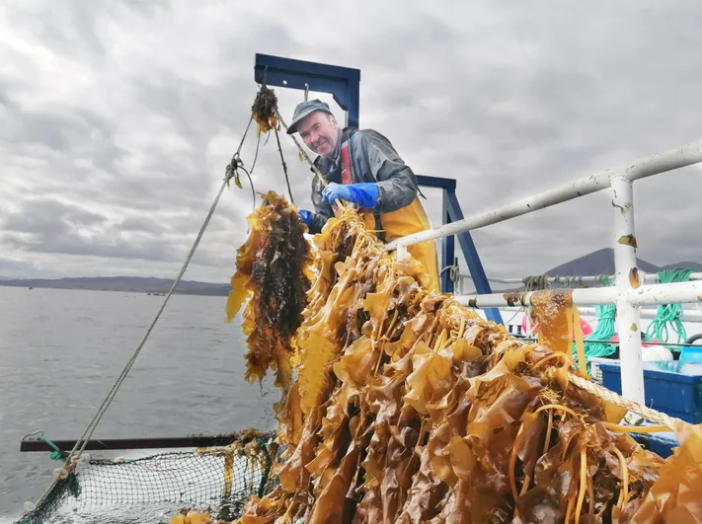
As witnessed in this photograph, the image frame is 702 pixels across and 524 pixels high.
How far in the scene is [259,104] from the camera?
4613mm

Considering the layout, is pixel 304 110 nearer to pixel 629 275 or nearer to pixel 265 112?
pixel 265 112

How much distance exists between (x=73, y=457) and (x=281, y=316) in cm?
211

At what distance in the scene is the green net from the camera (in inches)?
162

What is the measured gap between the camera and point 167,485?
4.50 meters

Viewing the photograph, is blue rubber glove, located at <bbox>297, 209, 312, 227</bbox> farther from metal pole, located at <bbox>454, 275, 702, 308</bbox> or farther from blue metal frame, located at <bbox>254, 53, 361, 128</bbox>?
metal pole, located at <bbox>454, 275, 702, 308</bbox>

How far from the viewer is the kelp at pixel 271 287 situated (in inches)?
149

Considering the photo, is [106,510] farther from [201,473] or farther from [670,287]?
[670,287]

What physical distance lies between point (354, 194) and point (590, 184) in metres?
2.20

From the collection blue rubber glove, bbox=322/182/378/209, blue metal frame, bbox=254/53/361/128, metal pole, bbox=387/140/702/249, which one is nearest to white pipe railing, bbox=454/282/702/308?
metal pole, bbox=387/140/702/249

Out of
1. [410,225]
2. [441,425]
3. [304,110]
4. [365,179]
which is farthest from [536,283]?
[304,110]

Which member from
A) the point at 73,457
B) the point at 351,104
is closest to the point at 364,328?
the point at 73,457

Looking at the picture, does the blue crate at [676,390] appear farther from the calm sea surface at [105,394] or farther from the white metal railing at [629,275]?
the calm sea surface at [105,394]

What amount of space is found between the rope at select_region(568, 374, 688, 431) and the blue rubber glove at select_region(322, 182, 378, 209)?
2.55 metres

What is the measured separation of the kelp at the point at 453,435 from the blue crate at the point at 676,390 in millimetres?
1146
